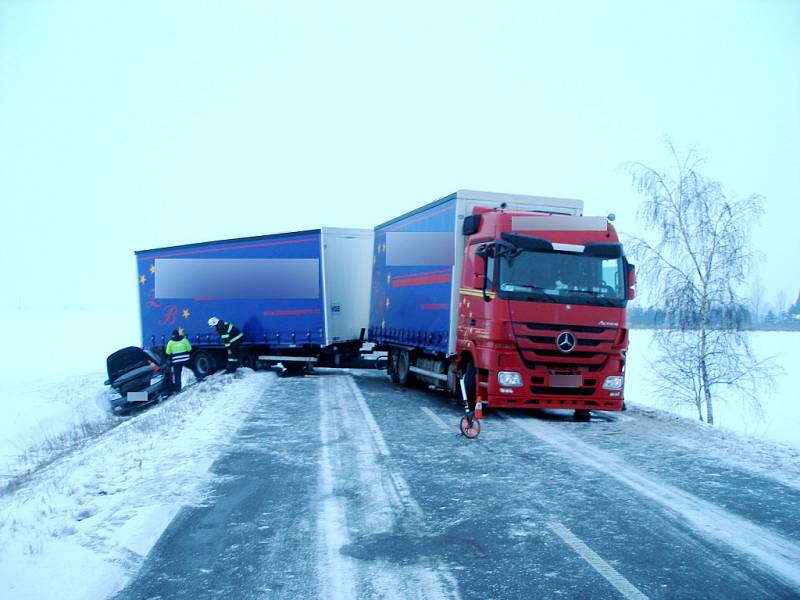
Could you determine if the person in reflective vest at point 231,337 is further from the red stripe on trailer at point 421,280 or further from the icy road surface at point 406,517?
the icy road surface at point 406,517

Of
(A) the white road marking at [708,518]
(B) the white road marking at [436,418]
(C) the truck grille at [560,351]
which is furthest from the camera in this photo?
(C) the truck grille at [560,351]

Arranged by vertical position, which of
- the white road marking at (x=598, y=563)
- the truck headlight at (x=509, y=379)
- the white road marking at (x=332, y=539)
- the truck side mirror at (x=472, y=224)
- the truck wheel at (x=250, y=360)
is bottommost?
the white road marking at (x=598, y=563)


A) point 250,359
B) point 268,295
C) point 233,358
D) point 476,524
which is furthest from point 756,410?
point 476,524

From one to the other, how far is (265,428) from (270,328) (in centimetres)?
954

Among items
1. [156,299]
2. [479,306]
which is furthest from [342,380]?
[479,306]

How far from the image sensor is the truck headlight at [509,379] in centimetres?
1046

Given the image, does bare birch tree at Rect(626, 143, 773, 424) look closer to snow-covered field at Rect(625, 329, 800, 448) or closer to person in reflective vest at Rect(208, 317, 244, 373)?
snow-covered field at Rect(625, 329, 800, 448)

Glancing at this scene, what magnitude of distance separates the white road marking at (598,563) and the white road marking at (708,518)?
3.46 feet

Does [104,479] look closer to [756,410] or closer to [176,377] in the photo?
[176,377]

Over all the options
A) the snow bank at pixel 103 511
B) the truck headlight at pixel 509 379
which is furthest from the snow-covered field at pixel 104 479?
the truck headlight at pixel 509 379

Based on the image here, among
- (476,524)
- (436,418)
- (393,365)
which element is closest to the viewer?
(476,524)

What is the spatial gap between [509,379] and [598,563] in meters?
6.02

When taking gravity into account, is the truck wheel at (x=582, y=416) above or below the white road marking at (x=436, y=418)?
below

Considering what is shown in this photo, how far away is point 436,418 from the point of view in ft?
Result: 35.8
